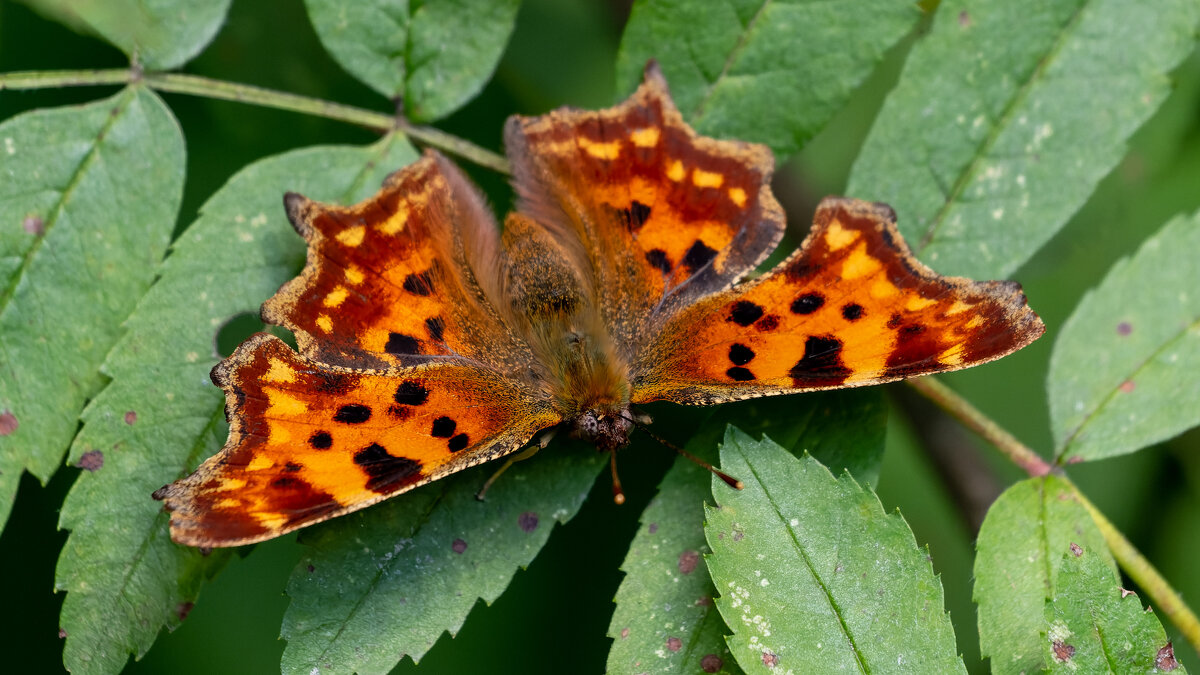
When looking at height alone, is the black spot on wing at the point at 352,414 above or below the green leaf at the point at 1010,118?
below

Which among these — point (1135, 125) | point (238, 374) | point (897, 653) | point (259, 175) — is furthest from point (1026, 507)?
point (259, 175)

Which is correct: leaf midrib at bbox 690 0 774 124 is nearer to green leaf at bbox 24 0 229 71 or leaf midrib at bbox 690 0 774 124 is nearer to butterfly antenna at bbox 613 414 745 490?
butterfly antenna at bbox 613 414 745 490

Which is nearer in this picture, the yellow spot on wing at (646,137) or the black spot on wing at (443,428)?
the black spot on wing at (443,428)

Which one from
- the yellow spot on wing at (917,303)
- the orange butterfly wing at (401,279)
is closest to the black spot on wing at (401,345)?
the orange butterfly wing at (401,279)

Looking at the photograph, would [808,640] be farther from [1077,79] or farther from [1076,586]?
[1077,79]

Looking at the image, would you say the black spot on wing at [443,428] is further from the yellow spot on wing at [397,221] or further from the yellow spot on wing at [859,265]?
the yellow spot on wing at [859,265]

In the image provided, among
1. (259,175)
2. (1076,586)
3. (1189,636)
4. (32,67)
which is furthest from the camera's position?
(32,67)
